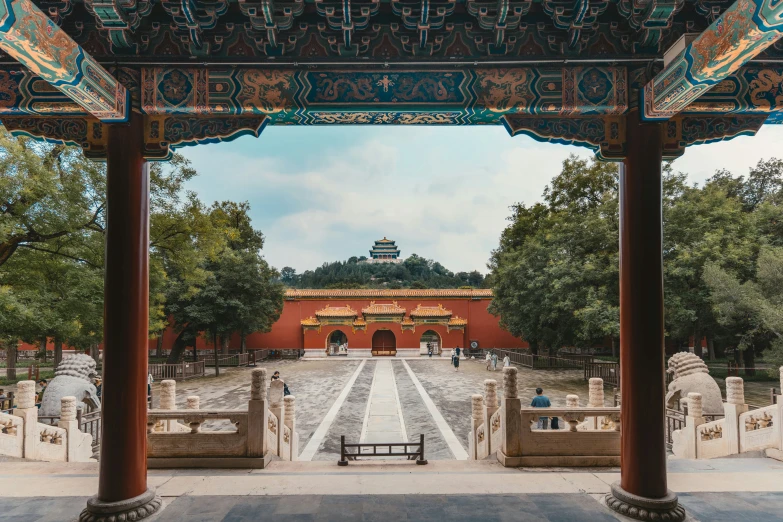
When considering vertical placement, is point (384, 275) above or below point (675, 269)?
above

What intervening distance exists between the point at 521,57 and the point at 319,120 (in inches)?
75.8

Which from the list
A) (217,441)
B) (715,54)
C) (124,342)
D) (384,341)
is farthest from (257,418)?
(384,341)

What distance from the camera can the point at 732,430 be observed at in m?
7.02

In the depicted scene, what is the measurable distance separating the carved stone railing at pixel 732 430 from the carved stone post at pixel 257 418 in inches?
269

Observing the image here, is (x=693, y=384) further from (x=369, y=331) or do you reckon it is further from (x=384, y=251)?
(x=384, y=251)

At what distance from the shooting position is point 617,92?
4.10m

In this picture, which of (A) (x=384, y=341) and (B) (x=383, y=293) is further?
(B) (x=383, y=293)

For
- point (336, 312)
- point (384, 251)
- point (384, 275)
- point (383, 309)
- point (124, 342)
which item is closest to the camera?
point (124, 342)

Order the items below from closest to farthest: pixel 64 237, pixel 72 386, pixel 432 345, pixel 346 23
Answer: pixel 346 23 < pixel 72 386 < pixel 64 237 < pixel 432 345

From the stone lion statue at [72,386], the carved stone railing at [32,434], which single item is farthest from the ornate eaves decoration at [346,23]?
the stone lion statue at [72,386]

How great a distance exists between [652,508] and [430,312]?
2909 cm

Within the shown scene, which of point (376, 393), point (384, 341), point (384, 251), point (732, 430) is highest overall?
point (384, 251)

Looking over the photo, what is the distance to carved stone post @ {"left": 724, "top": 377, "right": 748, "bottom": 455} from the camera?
6.98 m

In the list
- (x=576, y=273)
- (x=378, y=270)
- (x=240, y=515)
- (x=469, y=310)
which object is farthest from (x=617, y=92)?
→ (x=378, y=270)
